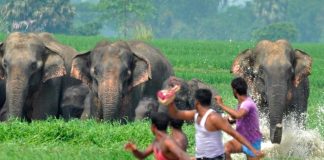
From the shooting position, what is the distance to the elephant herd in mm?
21156

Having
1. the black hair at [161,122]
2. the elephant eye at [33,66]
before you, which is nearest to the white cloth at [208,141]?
the black hair at [161,122]

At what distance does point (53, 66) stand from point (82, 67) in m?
0.92

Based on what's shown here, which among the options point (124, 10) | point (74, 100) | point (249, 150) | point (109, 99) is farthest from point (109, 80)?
point (124, 10)

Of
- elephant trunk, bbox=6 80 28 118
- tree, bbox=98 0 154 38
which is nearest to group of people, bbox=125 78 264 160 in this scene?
elephant trunk, bbox=6 80 28 118

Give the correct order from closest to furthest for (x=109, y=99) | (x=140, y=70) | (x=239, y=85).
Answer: (x=239, y=85) < (x=109, y=99) < (x=140, y=70)

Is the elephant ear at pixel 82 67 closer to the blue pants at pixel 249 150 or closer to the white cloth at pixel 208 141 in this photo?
the blue pants at pixel 249 150

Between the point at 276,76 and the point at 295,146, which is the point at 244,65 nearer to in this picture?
the point at 276,76

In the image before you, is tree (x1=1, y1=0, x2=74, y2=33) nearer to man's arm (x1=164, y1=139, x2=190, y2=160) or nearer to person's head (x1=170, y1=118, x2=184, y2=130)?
person's head (x1=170, y1=118, x2=184, y2=130)

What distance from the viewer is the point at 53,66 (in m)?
23.8

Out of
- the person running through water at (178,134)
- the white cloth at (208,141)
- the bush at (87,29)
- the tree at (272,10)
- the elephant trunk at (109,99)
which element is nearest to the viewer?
the person running through water at (178,134)

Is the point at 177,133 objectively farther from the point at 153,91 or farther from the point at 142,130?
the point at 153,91

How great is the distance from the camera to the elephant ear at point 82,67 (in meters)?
24.4

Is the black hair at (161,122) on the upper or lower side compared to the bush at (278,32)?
upper

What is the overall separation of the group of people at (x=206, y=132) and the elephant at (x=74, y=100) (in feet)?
34.2
